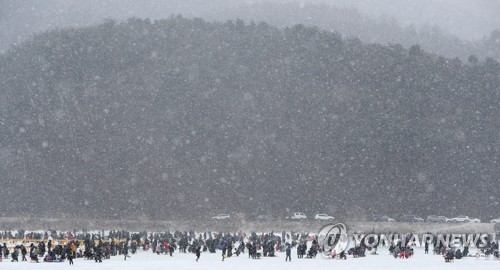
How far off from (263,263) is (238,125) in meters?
56.4

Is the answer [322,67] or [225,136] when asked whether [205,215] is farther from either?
[322,67]

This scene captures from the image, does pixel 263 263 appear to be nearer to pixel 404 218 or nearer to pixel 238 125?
pixel 404 218

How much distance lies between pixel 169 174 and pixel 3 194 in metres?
18.8

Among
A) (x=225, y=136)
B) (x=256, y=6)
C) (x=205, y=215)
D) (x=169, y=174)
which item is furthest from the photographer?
(x=256, y=6)

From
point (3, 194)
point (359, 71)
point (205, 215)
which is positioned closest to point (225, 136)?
point (205, 215)

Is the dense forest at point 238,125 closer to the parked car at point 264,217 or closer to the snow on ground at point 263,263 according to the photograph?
the parked car at point 264,217

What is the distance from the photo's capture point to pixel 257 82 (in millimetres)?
89062

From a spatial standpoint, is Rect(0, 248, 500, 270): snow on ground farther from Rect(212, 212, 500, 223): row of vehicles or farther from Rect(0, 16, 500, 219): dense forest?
Rect(0, 16, 500, 219): dense forest

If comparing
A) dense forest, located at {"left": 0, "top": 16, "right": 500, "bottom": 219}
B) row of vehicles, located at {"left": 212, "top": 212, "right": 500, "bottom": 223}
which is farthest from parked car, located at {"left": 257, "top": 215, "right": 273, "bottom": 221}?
dense forest, located at {"left": 0, "top": 16, "right": 500, "bottom": 219}

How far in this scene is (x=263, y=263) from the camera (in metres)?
27.8

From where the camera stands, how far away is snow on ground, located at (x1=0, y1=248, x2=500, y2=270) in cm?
2583

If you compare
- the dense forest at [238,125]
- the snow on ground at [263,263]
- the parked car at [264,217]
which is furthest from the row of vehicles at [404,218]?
the snow on ground at [263,263]

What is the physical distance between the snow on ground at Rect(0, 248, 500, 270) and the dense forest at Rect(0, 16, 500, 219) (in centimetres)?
4023

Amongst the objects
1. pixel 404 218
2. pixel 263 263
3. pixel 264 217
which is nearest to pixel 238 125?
pixel 264 217
